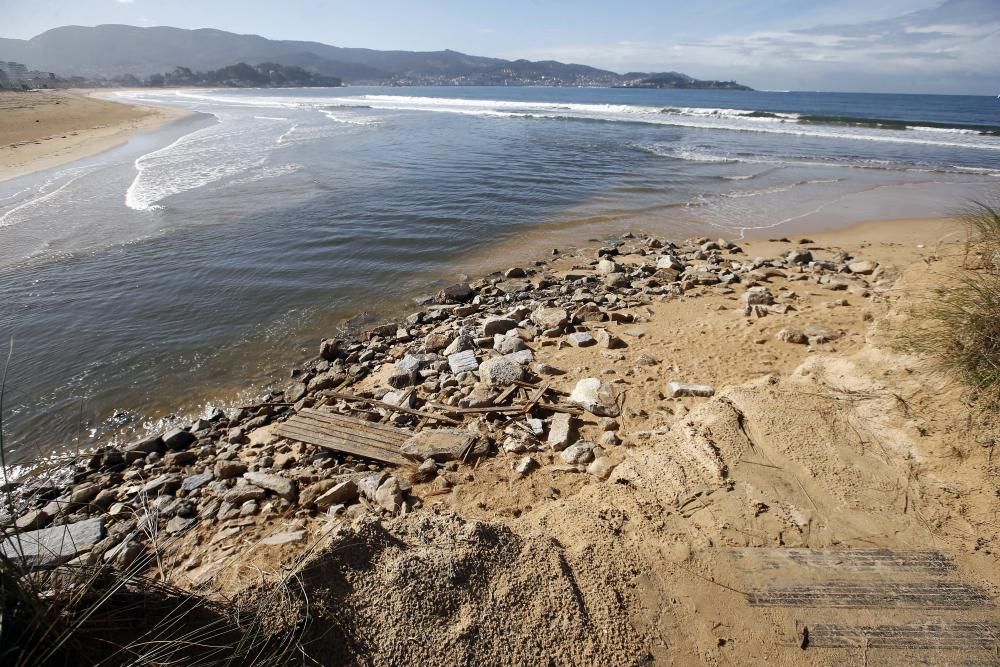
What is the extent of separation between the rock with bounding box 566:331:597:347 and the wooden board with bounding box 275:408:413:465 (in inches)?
109

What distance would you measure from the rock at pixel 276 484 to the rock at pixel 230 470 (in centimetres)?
28

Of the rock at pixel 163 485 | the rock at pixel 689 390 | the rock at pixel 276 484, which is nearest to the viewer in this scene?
the rock at pixel 276 484

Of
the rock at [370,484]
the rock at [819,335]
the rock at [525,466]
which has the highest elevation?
the rock at [819,335]

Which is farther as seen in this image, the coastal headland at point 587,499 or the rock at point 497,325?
the rock at point 497,325

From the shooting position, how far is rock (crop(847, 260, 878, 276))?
9.02 meters

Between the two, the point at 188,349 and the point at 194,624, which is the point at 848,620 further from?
the point at 188,349

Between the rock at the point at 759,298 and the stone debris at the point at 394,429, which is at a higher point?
the rock at the point at 759,298

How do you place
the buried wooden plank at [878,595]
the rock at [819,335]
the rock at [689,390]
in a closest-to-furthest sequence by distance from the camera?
the buried wooden plank at [878,595]
the rock at [689,390]
the rock at [819,335]

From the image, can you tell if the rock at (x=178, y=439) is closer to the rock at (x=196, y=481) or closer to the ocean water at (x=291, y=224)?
the ocean water at (x=291, y=224)

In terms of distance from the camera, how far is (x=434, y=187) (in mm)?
17094

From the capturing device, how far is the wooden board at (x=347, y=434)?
4723 millimetres

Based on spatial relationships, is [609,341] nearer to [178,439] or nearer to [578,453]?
[578,453]

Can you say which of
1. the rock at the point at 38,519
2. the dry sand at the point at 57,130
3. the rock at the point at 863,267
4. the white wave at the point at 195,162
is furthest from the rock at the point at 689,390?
the dry sand at the point at 57,130

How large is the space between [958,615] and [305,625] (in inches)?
144
